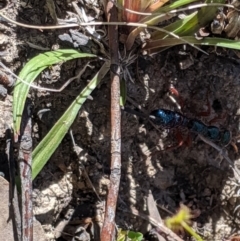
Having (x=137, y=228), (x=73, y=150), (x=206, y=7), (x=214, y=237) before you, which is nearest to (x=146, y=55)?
(x=206, y=7)

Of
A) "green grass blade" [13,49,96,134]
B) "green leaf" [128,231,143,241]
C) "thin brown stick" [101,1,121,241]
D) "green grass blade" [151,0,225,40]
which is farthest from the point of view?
"green leaf" [128,231,143,241]

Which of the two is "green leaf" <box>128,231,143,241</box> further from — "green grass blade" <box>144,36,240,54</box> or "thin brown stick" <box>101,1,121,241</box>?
"green grass blade" <box>144,36,240,54</box>

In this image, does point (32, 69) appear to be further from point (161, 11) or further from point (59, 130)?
point (161, 11)

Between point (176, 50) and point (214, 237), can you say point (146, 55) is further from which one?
point (214, 237)

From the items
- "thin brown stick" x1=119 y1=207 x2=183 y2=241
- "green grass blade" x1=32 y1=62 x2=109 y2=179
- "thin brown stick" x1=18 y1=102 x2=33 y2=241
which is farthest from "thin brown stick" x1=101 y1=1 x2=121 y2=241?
"thin brown stick" x1=119 y1=207 x2=183 y2=241

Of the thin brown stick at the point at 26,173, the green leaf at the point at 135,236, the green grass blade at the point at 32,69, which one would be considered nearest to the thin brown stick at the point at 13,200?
the thin brown stick at the point at 26,173

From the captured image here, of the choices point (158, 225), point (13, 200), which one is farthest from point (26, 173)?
point (158, 225)

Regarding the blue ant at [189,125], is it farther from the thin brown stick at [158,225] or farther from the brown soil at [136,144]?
the thin brown stick at [158,225]
